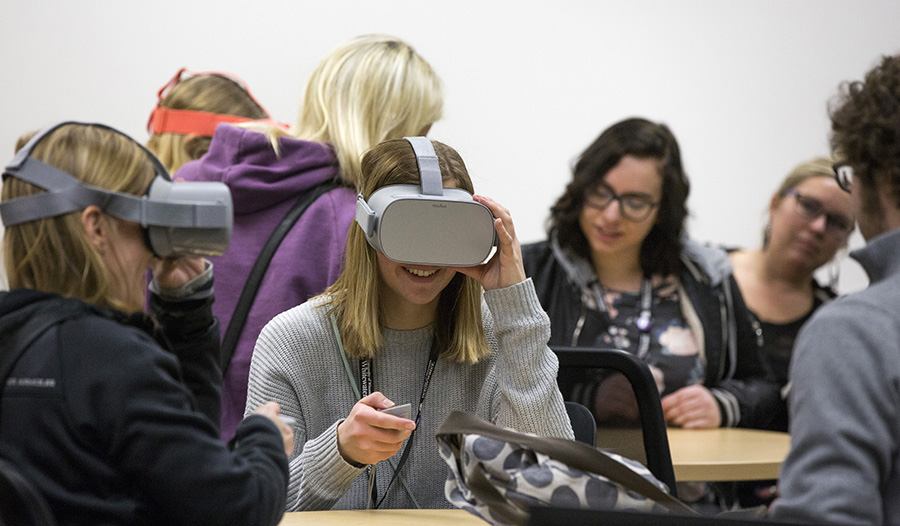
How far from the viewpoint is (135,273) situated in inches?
43.3

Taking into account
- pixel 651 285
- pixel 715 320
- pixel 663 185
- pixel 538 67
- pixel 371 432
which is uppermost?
pixel 538 67

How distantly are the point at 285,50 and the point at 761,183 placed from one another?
2.31 m

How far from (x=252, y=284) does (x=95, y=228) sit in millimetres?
899

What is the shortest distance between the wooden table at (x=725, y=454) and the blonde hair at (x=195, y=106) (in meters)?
1.74

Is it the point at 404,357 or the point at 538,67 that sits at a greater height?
the point at 538,67

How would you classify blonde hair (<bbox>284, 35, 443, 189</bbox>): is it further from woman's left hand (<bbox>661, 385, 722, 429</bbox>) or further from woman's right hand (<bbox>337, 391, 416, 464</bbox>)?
woman's left hand (<bbox>661, 385, 722, 429</bbox>)

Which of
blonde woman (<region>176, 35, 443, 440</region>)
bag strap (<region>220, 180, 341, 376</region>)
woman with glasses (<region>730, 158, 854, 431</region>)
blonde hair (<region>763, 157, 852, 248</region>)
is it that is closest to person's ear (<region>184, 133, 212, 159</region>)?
blonde woman (<region>176, 35, 443, 440</region>)

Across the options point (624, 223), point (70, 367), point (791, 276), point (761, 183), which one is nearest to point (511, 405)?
point (70, 367)

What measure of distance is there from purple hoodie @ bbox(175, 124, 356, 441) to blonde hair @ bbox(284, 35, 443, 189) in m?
0.07

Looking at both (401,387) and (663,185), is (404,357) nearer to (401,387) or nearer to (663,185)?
(401,387)

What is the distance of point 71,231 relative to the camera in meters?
1.03

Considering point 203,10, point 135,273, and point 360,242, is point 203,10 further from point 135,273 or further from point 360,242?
point 135,273

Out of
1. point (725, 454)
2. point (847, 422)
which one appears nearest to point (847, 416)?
point (847, 422)

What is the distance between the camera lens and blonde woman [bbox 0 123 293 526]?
941 mm
